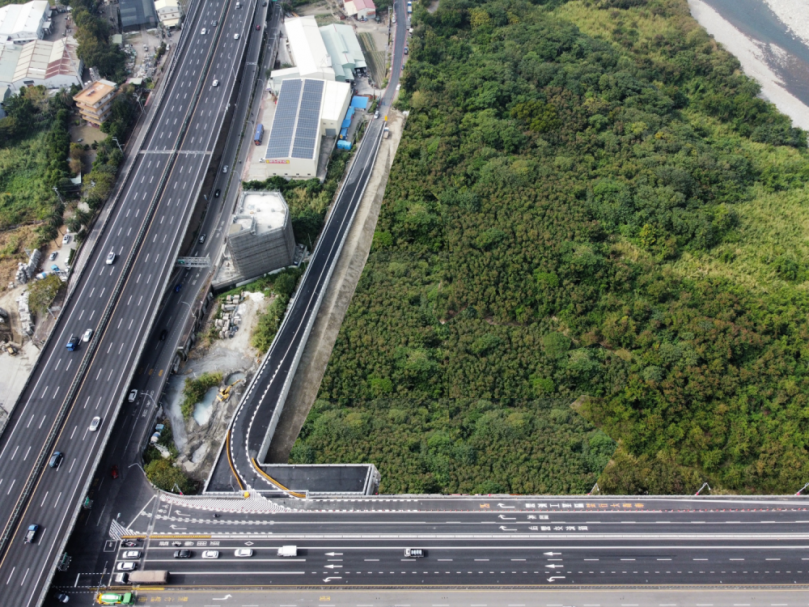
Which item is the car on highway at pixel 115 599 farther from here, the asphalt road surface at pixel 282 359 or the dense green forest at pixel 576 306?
the dense green forest at pixel 576 306

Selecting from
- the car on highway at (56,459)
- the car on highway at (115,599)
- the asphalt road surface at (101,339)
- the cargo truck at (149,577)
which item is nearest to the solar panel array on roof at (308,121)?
the asphalt road surface at (101,339)

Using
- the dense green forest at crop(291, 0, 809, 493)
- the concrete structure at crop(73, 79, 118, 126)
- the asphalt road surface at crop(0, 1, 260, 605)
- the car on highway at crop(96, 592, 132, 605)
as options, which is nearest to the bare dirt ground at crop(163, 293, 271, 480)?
the asphalt road surface at crop(0, 1, 260, 605)

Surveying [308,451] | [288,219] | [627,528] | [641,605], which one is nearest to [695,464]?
[627,528]

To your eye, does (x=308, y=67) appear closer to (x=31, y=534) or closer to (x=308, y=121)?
(x=308, y=121)

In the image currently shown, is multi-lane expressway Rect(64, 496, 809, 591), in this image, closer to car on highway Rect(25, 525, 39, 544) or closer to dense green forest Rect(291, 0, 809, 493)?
dense green forest Rect(291, 0, 809, 493)

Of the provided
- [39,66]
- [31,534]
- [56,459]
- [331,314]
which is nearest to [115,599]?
[31,534]

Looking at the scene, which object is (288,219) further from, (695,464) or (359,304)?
(695,464)
